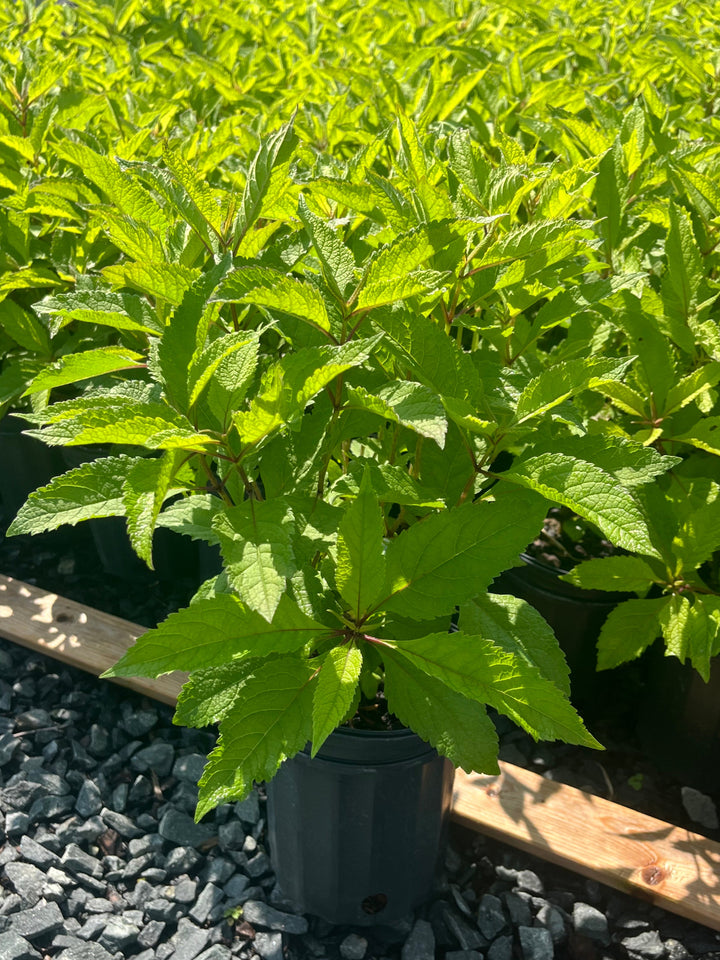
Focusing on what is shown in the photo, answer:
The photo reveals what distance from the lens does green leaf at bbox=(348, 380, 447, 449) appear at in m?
1.01

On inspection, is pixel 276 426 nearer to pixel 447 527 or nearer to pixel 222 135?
pixel 447 527

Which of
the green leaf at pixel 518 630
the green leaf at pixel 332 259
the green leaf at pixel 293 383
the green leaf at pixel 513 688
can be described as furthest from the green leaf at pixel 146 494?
the green leaf at pixel 518 630

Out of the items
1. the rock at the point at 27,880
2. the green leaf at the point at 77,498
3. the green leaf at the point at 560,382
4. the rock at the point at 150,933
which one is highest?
the green leaf at the point at 560,382

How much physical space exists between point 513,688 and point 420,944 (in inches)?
40.8

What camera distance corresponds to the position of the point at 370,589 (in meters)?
1.18

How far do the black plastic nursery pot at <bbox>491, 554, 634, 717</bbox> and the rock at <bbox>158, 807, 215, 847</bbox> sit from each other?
991mm

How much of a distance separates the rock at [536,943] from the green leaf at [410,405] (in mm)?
1364

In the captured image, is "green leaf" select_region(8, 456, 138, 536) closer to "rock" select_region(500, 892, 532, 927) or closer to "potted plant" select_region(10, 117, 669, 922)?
"potted plant" select_region(10, 117, 669, 922)

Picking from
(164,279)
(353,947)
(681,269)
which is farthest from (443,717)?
(681,269)

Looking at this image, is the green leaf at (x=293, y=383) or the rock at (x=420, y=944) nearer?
the green leaf at (x=293, y=383)

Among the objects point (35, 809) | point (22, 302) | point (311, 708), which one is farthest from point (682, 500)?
point (22, 302)

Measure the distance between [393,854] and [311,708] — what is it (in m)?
0.65

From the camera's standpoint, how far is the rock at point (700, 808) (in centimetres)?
208

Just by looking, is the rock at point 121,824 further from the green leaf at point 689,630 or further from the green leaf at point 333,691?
the green leaf at point 689,630
